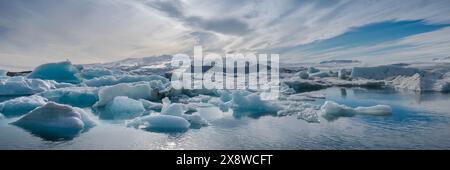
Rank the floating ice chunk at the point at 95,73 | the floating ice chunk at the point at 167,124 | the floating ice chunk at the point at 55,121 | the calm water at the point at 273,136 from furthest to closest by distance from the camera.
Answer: the floating ice chunk at the point at 95,73, the floating ice chunk at the point at 167,124, the floating ice chunk at the point at 55,121, the calm water at the point at 273,136

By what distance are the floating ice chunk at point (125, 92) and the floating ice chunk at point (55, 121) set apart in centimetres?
393

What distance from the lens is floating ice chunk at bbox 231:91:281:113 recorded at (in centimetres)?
1055

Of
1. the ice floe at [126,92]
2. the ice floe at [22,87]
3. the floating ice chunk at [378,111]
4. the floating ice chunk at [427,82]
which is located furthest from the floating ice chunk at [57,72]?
the floating ice chunk at [427,82]

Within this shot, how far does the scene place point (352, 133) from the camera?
6961 millimetres

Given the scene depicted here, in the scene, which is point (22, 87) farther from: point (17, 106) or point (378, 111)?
point (378, 111)

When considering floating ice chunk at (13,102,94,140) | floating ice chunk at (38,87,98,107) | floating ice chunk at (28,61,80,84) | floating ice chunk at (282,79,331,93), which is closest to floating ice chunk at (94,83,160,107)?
floating ice chunk at (38,87,98,107)

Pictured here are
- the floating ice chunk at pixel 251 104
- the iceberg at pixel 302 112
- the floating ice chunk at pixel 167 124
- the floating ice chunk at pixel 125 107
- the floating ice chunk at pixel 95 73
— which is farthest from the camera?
the floating ice chunk at pixel 95 73

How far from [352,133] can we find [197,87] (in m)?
9.20

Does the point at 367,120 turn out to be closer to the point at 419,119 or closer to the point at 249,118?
the point at 419,119

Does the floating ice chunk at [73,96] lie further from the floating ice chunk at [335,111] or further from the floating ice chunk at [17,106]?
the floating ice chunk at [335,111]

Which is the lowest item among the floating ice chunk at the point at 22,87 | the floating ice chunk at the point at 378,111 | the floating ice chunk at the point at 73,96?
the floating ice chunk at the point at 378,111

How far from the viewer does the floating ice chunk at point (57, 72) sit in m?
17.2

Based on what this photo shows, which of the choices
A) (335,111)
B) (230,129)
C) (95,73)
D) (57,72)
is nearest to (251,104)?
(335,111)
